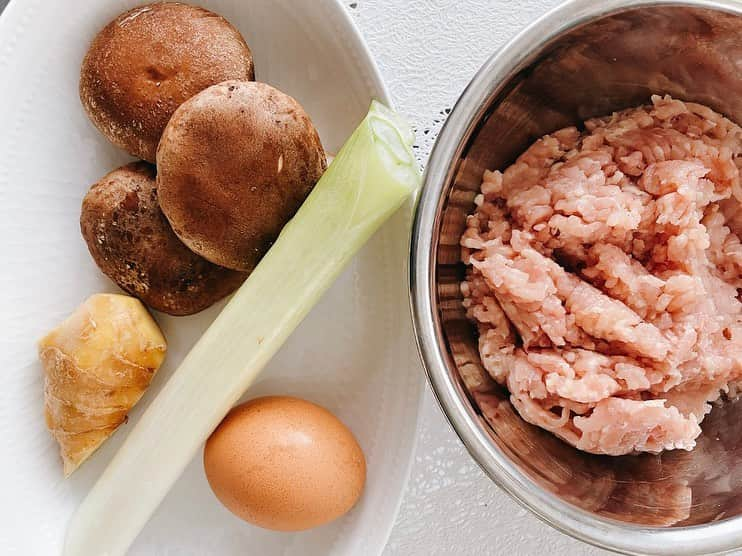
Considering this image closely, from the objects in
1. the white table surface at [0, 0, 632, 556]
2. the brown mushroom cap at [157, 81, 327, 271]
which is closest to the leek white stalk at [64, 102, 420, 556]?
the brown mushroom cap at [157, 81, 327, 271]

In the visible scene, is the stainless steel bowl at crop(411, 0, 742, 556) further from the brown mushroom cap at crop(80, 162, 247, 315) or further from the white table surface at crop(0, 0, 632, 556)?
the brown mushroom cap at crop(80, 162, 247, 315)

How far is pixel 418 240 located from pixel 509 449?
275 mm

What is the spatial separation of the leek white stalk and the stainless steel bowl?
0.10m

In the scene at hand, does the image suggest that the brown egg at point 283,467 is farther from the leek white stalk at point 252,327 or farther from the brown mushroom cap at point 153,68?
the brown mushroom cap at point 153,68

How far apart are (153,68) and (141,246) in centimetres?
23

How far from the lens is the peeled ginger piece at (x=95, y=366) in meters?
1.02

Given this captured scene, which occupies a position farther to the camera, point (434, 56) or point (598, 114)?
point (434, 56)

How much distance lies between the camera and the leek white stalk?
0.95m

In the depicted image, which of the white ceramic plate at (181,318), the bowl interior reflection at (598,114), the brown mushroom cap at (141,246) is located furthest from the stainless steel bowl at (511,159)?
the brown mushroom cap at (141,246)

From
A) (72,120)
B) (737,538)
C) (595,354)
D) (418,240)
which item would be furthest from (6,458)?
(737,538)

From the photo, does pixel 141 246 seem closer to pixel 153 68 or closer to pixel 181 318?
pixel 181 318

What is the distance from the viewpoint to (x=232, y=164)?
0.95 m

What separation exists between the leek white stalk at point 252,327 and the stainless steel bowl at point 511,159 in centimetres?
10

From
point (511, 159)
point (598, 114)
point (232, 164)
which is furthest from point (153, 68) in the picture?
point (598, 114)
